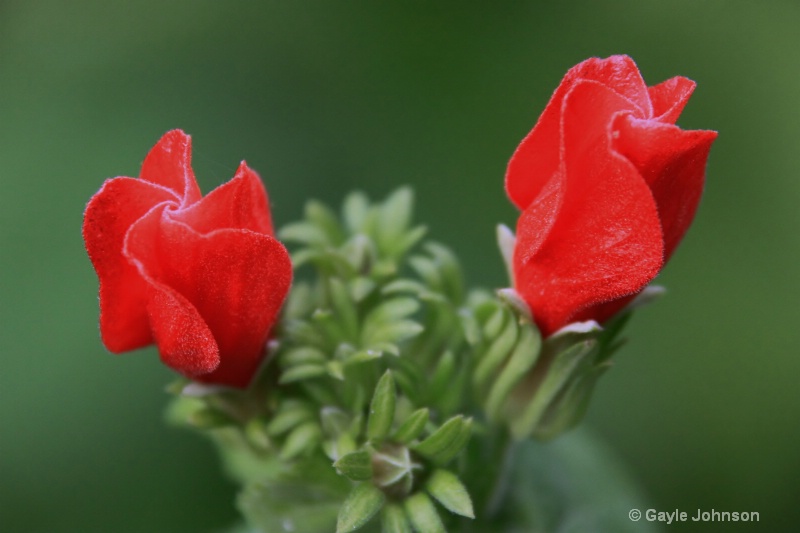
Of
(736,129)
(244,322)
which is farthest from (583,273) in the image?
(736,129)

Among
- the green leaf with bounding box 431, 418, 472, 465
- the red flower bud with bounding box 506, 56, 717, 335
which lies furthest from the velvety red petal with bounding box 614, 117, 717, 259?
the green leaf with bounding box 431, 418, 472, 465

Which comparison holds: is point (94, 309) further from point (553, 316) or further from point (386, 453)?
point (553, 316)

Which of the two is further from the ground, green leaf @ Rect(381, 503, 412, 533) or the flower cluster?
the flower cluster

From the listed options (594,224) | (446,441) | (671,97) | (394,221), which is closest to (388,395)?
(446,441)

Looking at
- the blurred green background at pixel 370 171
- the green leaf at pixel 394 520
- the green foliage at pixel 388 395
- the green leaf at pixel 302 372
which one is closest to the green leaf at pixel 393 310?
the green foliage at pixel 388 395

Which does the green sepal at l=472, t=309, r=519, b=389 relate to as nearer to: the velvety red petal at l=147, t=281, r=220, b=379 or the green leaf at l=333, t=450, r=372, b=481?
the green leaf at l=333, t=450, r=372, b=481
